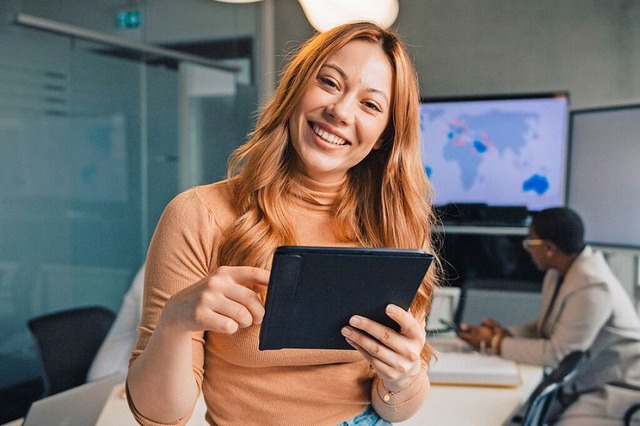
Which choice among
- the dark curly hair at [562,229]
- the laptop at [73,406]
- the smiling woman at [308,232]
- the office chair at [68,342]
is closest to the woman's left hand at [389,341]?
the smiling woman at [308,232]

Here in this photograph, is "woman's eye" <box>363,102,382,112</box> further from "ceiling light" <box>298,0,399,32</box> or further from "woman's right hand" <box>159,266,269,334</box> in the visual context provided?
"ceiling light" <box>298,0,399,32</box>

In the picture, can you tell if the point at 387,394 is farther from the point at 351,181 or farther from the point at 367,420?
the point at 351,181

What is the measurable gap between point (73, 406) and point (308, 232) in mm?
780

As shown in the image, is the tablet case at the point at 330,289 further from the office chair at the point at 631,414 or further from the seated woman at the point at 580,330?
the office chair at the point at 631,414

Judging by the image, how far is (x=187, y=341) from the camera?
1102 millimetres

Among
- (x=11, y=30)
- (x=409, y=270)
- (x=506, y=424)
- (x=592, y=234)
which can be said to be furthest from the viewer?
(x=592, y=234)

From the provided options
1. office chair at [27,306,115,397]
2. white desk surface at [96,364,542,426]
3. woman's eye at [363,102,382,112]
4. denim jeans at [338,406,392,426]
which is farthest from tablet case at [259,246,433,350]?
office chair at [27,306,115,397]

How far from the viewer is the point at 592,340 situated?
303 centimetres

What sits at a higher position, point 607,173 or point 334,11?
point 334,11

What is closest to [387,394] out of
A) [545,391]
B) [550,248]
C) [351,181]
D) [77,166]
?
[351,181]

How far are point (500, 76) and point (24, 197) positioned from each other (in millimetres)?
3103

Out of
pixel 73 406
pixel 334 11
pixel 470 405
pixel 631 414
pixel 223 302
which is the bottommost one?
pixel 631 414

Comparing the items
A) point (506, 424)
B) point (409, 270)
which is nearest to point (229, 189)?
point (409, 270)

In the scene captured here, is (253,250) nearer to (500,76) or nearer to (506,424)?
(506,424)
